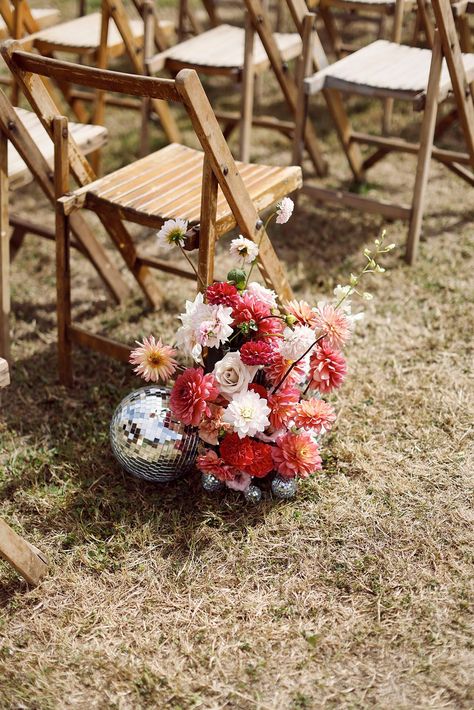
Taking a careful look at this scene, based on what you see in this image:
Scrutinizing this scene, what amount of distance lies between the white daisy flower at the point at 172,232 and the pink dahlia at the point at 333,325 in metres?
0.43

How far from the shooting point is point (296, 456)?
233 cm

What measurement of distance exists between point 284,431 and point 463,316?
1.18 metres

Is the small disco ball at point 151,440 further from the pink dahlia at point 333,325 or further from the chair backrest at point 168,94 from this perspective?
the chair backrest at point 168,94

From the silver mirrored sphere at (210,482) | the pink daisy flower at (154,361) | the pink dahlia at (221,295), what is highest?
the pink dahlia at (221,295)

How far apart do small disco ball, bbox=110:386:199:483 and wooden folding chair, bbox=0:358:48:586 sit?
364 mm

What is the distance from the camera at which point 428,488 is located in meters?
2.43

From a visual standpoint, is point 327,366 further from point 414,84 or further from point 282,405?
point 414,84

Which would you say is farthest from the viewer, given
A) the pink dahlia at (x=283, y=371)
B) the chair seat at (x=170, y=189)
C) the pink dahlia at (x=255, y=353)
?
the chair seat at (x=170, y=189)

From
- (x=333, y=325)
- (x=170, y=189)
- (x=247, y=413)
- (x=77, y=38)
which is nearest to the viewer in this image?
(x=247, y=413)

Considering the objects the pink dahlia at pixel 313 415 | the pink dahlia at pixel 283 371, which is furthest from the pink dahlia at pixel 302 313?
the pink dahlia at pixel 313 415

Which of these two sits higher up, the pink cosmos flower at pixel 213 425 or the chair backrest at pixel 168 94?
the chair backrest at pixel 168 94

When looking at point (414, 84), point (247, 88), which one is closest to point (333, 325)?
point (414, 84)

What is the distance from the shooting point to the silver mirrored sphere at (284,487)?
238cm

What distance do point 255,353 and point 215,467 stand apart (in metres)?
0.35
